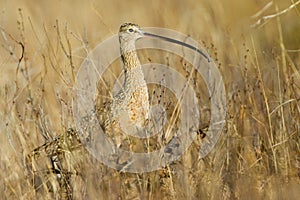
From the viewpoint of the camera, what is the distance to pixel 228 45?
6852mm

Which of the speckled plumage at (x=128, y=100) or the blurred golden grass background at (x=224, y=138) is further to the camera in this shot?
the speckled plumage at (x=128, y=100)

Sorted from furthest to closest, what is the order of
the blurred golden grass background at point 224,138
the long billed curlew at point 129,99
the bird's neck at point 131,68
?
1. the bird's neck at point 131,68
2. the long billed curlew at point 129,99
3. the blurred golden grass background at point 224,138

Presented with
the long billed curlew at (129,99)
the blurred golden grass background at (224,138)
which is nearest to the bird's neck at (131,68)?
the long billed curlew at (129,99)

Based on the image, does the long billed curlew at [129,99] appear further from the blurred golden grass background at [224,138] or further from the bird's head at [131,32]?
the blurred golden grass background at [224,138]

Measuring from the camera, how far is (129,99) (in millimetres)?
5703

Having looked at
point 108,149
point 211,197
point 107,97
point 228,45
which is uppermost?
point 228,45

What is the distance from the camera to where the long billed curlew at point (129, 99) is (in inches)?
212

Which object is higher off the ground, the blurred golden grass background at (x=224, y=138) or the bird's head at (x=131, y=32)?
the bird's head at (x=131, y=32)

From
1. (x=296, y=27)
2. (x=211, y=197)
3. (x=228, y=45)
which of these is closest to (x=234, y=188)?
(x=211, y=197)

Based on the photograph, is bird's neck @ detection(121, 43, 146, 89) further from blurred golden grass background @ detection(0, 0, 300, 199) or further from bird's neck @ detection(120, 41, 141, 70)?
blurred golden grass background @ detection(0, 0, 300, 199)

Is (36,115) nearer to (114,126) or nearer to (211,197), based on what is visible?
(114,126)

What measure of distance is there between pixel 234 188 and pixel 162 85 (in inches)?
33.1

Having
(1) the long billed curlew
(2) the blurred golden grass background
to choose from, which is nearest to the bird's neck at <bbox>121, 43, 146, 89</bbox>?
(1) the long billed curlew

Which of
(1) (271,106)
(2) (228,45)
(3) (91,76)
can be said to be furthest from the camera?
(2) (228,45)
